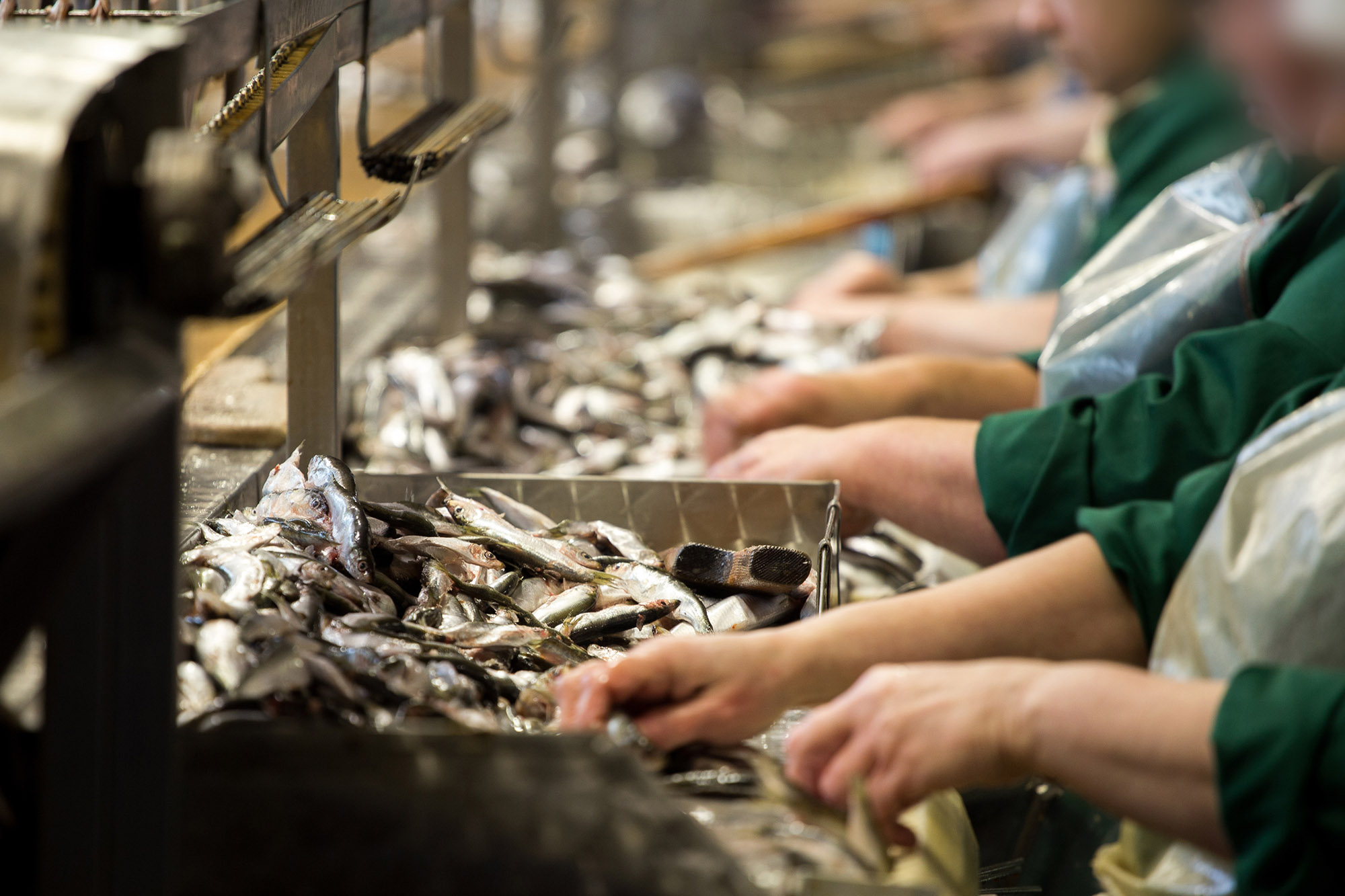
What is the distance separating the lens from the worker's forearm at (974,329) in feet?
10.8

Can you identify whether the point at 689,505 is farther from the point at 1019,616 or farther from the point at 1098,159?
the point at 1098,159

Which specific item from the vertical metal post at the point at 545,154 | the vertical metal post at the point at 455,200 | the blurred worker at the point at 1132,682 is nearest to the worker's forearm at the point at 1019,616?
the blurred worker at the point at 1132,682

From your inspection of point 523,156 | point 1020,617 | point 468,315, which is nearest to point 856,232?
point 523,156

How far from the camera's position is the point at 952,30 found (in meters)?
9.25

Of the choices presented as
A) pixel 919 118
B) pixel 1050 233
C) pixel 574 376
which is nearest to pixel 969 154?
pixel 919 118

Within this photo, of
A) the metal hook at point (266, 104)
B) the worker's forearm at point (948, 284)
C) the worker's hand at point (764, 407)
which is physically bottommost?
the worker's forearm at point (948, 284)

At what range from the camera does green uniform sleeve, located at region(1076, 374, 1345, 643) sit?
1.48 meters

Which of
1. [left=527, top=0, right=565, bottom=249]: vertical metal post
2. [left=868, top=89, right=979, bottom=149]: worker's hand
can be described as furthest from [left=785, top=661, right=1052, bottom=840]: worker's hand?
[left=868, top=89, right=979, bottom=149]: worker's hand

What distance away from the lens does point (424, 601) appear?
1472mm

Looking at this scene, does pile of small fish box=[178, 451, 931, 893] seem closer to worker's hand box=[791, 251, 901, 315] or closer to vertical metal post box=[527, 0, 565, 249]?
worker's hand box=[791, 251, 901, 315]

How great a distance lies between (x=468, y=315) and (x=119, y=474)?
2540 mm

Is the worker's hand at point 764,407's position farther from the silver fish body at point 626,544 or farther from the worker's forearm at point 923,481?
the silver fish body at point 626,544

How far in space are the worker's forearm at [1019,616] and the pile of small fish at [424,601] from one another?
0.19m

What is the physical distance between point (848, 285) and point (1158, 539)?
8.19 feet
